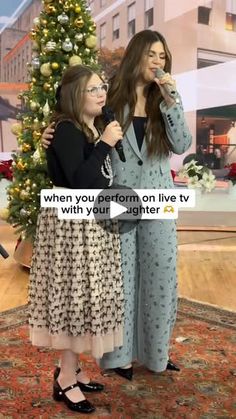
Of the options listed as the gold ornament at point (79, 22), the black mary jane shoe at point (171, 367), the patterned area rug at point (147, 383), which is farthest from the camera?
the gold ornament at point (79, 22)

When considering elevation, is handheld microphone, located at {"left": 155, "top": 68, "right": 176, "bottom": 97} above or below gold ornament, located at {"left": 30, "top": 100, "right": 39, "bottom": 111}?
below

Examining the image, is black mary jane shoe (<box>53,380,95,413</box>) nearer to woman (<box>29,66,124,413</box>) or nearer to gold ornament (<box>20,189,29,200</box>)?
woman (<box>29,66,124,413</box>)

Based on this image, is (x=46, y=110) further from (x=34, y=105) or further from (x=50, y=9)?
(x=50, y=9)

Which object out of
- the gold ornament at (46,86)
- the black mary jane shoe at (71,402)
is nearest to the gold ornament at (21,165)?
the gold ornament at (46,86)

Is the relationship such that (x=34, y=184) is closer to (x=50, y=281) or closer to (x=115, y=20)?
(x=50, y=281)

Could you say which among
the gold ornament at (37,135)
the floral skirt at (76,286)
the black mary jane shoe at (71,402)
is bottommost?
the black mary jane shoe at (71,402)

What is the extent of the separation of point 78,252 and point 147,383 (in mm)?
857

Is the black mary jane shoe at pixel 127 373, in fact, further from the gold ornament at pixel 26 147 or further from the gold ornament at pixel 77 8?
the gold ornament at pixel 77 8

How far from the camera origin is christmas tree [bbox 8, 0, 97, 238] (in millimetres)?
3998

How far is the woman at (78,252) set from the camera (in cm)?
184

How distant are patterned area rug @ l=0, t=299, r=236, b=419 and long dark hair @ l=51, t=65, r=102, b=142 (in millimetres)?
1142

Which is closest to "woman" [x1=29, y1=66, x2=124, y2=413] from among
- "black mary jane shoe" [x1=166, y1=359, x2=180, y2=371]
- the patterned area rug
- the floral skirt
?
the floral skirt

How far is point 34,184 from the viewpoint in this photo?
4.09 meters

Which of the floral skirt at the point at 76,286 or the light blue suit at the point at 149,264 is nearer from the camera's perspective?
the floral skirt at the point at 76,286
